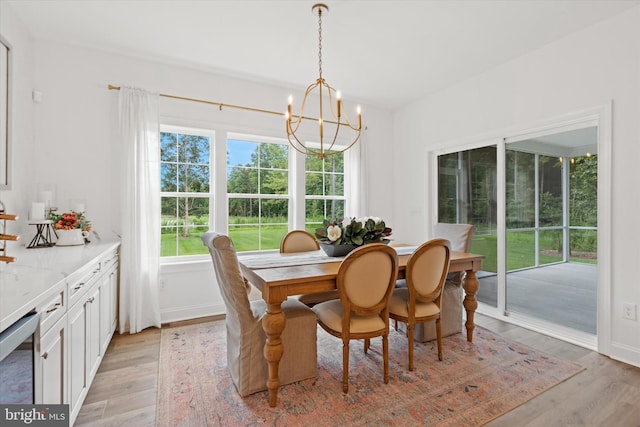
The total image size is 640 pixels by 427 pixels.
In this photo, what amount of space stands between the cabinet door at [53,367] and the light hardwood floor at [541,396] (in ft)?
1.64

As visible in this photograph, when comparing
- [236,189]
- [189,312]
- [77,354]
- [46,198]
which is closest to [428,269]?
[77,354]

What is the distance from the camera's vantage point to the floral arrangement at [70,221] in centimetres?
255

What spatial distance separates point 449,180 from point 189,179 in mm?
3360

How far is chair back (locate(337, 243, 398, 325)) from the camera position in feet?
6.55

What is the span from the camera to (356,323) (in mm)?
2123

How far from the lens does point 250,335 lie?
2.06 meters

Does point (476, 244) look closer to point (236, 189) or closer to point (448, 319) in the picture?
point (448, 319)

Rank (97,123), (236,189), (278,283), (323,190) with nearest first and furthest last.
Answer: (278,283)
(97,123)
(236,189)
(323,190)

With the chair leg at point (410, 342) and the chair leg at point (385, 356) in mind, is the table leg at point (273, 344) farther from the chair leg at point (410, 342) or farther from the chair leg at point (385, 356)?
the chair leg at point (410, 342)

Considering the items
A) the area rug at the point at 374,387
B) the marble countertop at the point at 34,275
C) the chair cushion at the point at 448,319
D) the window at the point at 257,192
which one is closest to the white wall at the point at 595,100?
the area rug at the point at 374,387

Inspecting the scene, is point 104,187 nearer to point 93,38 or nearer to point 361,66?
point 93,38

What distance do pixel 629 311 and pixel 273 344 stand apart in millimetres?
2869

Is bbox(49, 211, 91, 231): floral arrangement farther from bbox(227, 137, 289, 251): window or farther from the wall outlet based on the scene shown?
the wall outlet

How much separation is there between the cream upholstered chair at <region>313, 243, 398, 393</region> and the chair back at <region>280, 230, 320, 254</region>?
3.44ft
